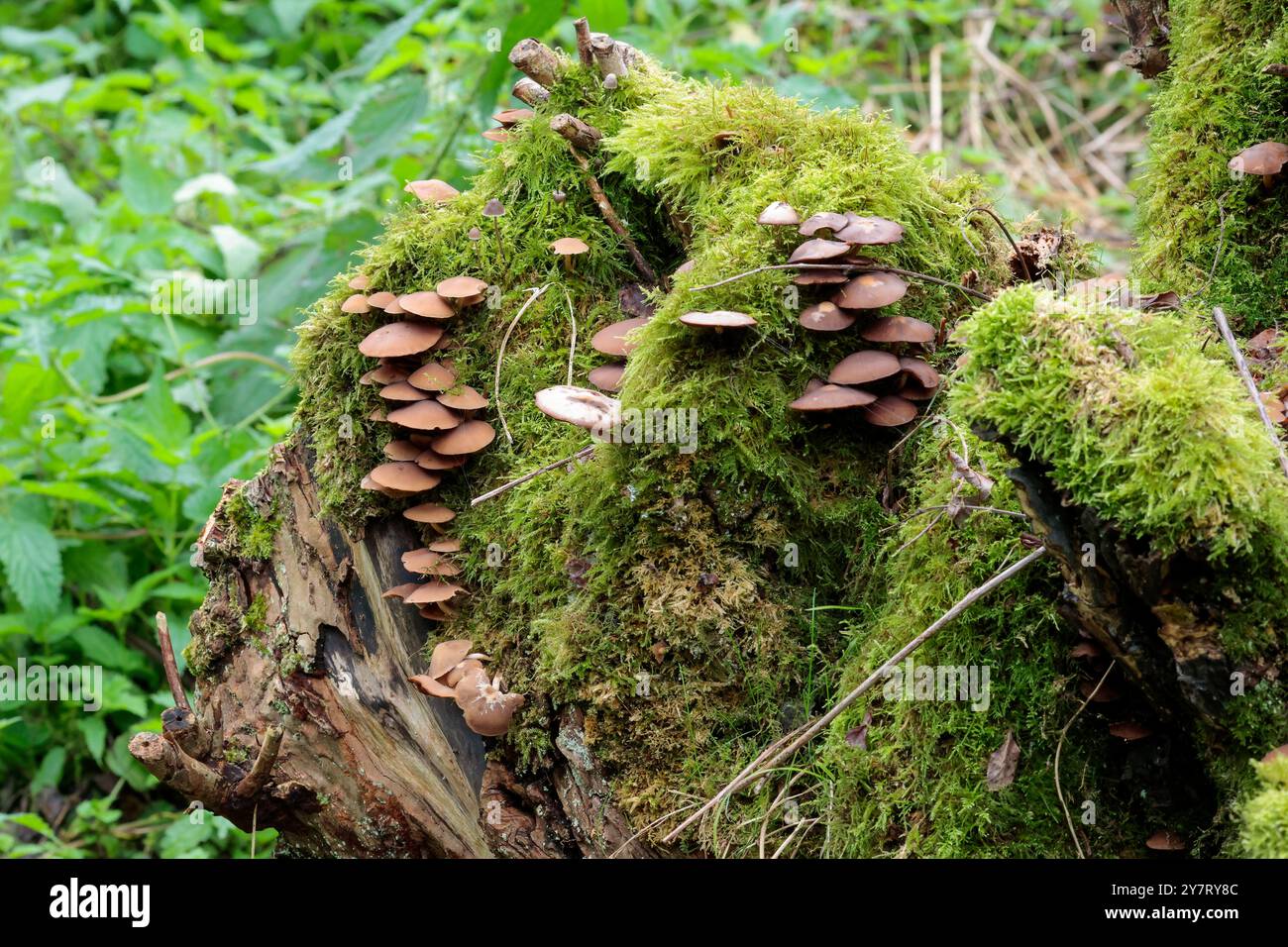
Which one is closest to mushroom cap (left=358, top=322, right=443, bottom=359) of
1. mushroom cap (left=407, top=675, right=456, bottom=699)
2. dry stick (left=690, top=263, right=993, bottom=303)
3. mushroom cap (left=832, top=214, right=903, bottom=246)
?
dry stick (left=690, top=263, right=993, bottom=303)

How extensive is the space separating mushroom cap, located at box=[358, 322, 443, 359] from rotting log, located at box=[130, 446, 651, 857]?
56 cm

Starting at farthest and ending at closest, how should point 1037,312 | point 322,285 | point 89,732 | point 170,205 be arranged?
point 170,205 → point 322,285 → point 89,732 → point 1037,312

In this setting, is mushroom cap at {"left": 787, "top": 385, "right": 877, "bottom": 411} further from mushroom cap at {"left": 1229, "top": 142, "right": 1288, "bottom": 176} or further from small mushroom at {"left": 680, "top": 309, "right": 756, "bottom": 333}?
mushroom cap at {"left": 1229, "top": 142, "right": 1288, "bottom": 176}

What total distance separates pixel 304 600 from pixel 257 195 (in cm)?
537

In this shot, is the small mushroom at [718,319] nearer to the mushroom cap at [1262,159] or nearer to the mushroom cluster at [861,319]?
the mushroom cluster at [861,319]

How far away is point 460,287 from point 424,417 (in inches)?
19.1

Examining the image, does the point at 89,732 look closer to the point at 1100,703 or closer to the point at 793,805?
the point at 793,805

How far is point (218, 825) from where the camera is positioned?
5660 mm

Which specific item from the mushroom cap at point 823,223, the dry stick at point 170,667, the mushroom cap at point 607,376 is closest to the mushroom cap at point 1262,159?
the mushroom cap at point 823,223

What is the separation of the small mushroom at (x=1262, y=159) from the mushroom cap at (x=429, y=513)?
2.89 metres

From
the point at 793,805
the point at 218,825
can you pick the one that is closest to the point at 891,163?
the point at 793,805

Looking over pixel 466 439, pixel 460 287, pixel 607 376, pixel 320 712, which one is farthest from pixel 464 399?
pixel 320 712

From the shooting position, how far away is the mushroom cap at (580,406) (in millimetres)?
3129

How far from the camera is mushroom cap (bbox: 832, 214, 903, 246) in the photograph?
129 inches
